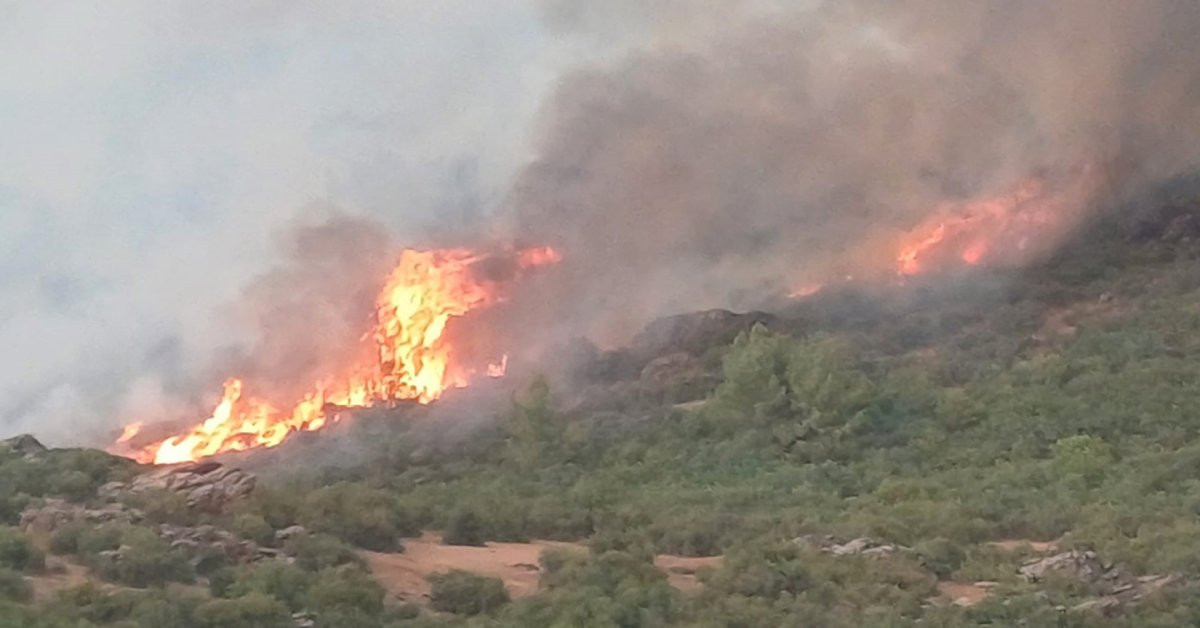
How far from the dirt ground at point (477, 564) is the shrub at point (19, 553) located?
5.23 meters

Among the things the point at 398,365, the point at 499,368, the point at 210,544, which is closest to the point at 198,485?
the point at 210,544

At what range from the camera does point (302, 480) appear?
4706 cm

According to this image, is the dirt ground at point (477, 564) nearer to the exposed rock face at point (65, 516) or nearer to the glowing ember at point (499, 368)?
the exposed rock face at point (65, 516)

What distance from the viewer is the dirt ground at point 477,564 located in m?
25.0

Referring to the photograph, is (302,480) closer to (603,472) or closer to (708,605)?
(603,472)

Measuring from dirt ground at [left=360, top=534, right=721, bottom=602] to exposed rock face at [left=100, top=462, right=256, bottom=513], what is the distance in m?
2.92

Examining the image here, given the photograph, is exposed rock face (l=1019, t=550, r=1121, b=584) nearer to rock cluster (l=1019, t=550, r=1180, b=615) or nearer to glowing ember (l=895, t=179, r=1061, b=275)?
rock cluster (l=1019, t=550, r=1180, b=615)

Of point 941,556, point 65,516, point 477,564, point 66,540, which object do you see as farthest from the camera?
point 941,556

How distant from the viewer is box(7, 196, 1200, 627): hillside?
912 inches

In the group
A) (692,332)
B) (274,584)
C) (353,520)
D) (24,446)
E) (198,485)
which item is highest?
(692,332)

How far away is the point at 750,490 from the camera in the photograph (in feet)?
141

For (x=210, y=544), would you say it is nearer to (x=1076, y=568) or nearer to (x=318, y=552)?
(x=318, y=552)

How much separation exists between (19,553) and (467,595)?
6.76m

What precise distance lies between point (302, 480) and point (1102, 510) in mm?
24555
